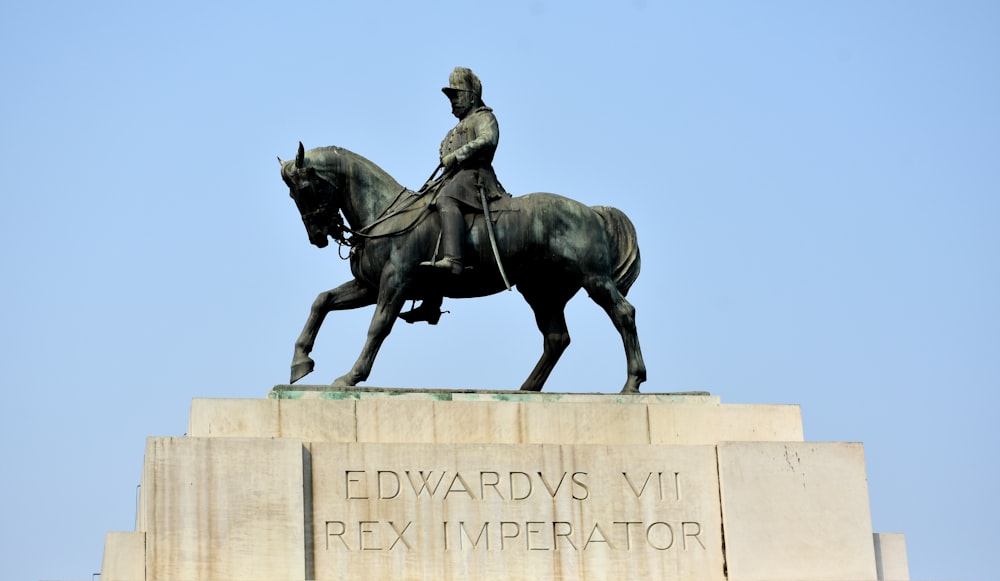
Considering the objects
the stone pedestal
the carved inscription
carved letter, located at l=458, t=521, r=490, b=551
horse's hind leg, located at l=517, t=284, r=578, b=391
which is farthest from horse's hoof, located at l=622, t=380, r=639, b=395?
carved letter, located at l=458, t=521, r=490, b=551

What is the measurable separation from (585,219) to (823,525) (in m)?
5.00

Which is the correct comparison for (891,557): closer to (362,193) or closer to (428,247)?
(428,247)

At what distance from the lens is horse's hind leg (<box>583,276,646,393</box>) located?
27469 mm

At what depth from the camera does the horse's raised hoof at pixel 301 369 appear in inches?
1061

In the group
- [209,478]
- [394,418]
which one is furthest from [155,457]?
[394,418]

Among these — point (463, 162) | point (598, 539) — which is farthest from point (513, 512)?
point (463, 162)

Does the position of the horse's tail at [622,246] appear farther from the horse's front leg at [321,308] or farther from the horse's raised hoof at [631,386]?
the horse's front leg at [321,308]

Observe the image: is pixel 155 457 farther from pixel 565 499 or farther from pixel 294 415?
pixel 565 499

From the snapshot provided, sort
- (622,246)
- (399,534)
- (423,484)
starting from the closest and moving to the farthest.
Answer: (399,534), (423,484), (622,246)

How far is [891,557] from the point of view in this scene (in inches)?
1060

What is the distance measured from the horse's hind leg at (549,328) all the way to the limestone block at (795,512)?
9.03 feet

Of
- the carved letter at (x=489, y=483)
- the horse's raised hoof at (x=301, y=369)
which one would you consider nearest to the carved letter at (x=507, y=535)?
the carved letter at (x=489, y=483)

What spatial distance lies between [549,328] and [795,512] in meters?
4.12

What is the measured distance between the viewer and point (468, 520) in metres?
25.3
